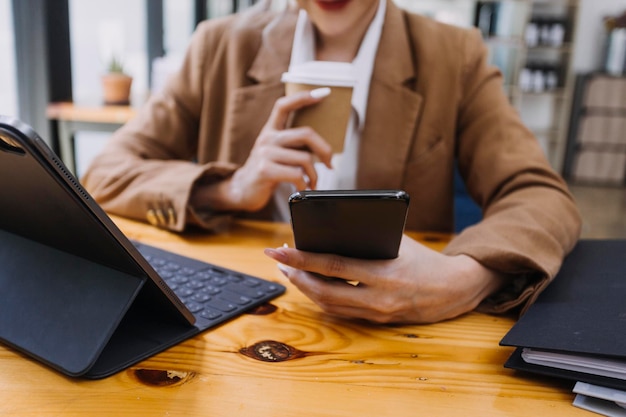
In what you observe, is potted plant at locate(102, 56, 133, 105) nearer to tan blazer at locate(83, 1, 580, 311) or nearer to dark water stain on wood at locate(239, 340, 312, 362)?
tan blazer at locate(83, 1, 580, 311)

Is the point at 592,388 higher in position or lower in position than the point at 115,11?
lower

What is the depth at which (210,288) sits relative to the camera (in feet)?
2.16

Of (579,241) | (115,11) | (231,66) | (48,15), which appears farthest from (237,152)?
(115,11)

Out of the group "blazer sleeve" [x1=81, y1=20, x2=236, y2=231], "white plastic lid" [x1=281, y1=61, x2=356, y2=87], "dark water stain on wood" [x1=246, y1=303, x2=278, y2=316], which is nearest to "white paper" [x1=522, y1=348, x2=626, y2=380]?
"dark water stain on wood" [x1=246, y1=303, x2=278, y2=316]

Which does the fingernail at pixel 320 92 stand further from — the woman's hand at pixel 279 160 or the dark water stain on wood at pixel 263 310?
the dark water stain on wood at pixel 263 310

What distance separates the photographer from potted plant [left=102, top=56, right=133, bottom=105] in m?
2.34

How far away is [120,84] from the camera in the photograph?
7.71 ft

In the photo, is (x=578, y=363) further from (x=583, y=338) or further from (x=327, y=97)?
(x=327, y=97)

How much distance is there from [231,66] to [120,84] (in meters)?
1.32

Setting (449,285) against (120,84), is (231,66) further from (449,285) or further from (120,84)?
(120,84)

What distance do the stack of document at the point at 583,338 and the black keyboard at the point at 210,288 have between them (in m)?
0.28

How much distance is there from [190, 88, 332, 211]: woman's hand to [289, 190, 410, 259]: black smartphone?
0.31 m

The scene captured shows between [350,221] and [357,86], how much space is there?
0.68 m

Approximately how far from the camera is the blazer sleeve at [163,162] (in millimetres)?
949
